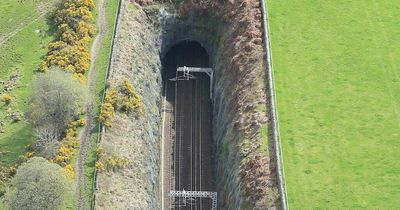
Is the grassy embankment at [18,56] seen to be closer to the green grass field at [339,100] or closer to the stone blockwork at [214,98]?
the stone blockwork at [214,98]

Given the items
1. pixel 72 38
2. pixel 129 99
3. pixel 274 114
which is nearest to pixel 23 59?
pixel 72 38

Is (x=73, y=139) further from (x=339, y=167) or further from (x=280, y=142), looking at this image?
(x=339, y=167)

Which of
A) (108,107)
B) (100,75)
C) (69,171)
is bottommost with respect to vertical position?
(69,171)

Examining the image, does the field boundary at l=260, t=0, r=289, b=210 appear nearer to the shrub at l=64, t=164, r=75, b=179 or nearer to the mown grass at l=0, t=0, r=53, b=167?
the shrub at l=64, t=164, r=75, b=179

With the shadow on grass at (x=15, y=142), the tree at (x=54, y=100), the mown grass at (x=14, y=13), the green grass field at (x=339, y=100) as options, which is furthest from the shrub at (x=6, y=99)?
the green grass field at (x=339, y=100)

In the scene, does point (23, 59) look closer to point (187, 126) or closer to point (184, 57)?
point (187, 126)

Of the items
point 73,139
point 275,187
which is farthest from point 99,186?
point 275,187

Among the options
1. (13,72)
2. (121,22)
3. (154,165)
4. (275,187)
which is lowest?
(275,187)
